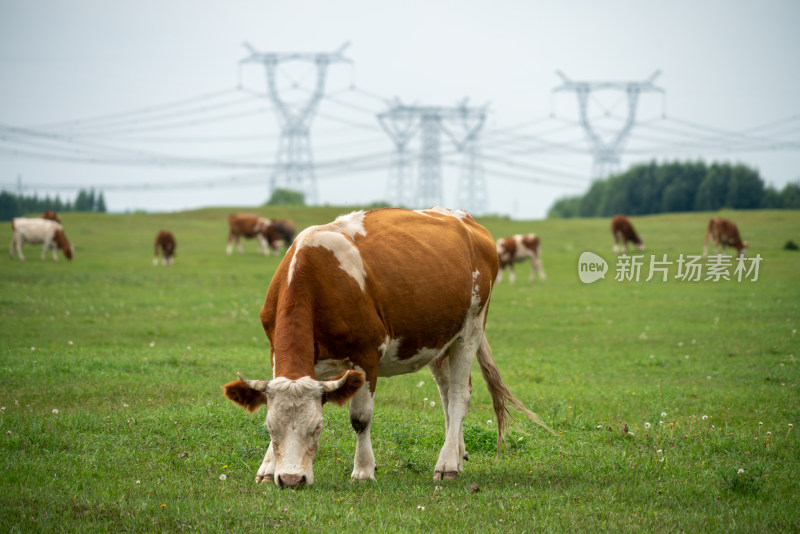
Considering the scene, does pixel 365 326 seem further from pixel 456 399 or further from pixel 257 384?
pixel 456 399

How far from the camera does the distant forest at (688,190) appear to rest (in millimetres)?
92938

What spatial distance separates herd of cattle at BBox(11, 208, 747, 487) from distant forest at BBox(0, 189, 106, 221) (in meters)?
81.4

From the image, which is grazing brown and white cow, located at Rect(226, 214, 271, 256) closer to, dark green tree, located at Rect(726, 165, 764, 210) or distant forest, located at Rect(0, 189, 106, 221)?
distant forest, located at Rect(0, 189, 106, 221)

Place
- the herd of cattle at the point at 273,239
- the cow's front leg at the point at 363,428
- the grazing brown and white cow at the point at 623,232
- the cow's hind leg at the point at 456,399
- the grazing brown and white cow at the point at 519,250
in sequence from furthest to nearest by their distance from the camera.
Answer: the grazing brown and white cow at the point at 623,232 < the herd of cattle at the point at 273,239 < the grazing brown and white cow at the point at 519,250 < the cow's hind leg at the point at 456,399 < the cow's front leg at the point at 363,428

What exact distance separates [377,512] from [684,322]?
16909mm

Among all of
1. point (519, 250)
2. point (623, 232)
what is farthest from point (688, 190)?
point (519, 250)

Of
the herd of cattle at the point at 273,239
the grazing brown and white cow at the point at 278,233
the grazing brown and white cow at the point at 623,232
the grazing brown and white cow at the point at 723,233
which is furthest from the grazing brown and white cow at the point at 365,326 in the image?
the grazing brown and white cow at the point at 278,233

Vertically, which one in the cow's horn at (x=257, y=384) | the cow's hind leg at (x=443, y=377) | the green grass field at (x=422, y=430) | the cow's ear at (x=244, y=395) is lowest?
the green grass field at (x=422, y=430)

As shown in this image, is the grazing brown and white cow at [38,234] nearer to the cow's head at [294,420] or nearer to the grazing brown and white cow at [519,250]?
the grazing brown and white cow at [519,250]

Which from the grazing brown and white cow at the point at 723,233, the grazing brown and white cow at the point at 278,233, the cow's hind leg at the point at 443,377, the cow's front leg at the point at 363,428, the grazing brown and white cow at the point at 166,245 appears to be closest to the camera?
the cow's front leg at the point at 363,428

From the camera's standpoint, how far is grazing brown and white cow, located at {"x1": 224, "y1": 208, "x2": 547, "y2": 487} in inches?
247

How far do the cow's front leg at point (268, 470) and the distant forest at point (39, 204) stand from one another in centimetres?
8202

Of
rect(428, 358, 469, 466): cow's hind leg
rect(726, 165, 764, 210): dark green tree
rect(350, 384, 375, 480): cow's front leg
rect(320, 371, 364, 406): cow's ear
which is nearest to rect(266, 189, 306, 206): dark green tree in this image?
rect(726, 165, 764, 210): dark green tree

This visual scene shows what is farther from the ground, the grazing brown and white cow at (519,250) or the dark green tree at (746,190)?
the dark green tree at (746,190)
